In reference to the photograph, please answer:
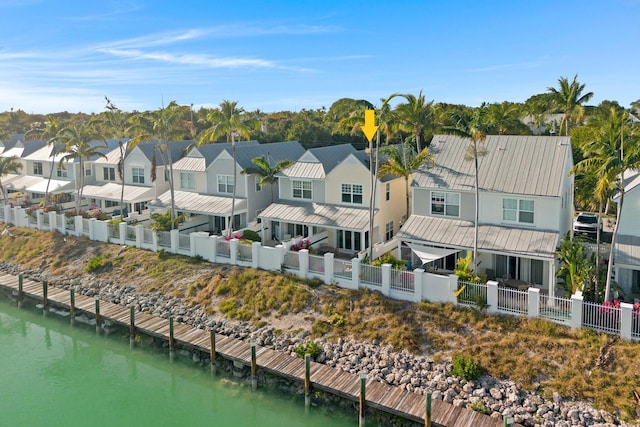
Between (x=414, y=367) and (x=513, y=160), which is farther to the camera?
(x=513, y=160)

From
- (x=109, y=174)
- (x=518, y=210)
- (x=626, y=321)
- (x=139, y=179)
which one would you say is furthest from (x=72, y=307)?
(x=626, y=321)

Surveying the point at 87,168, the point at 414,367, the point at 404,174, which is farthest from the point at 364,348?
the point at 87,168

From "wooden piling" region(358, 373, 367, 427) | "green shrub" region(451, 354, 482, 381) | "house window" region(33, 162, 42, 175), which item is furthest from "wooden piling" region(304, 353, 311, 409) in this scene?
"house window" region(33, 162, 42, 175)

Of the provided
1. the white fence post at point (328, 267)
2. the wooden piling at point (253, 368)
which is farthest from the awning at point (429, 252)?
the wooden piling at point (253, 368)

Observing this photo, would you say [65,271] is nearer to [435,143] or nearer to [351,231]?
[351,231]

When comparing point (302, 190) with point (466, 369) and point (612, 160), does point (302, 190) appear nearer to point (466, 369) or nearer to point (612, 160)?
point (466, 369)

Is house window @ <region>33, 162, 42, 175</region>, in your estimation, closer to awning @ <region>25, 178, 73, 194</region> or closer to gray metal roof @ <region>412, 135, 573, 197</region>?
awning @ <region>25, 178, 73, 194</region>
